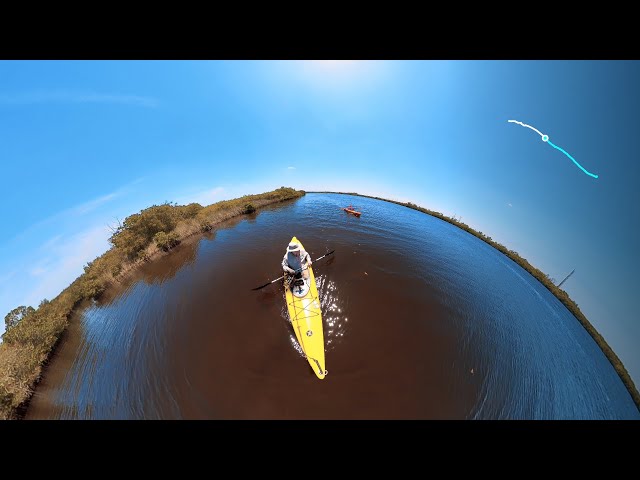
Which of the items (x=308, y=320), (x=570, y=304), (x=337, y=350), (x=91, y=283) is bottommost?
(x=570, y=304)

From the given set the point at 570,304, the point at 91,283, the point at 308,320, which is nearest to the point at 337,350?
the point at 308,320

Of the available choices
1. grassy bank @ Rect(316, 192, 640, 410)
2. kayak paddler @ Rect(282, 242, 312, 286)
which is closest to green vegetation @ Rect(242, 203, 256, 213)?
kayak paddler @ Rect(282, 242, 312, 286)

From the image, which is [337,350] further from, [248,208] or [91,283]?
[248,208]

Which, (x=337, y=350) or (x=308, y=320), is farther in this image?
(x=308, y=320)

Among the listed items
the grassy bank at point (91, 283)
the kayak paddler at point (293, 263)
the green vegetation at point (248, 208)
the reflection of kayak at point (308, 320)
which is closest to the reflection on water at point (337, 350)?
the reflection of kayak at point (308, 320)

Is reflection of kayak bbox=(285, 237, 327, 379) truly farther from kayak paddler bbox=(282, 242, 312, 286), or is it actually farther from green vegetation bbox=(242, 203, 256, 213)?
green vegetation bbox=(242, 203, 256, 213)
